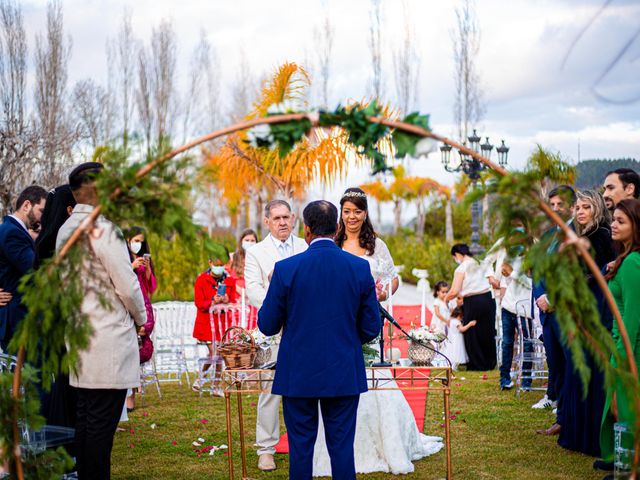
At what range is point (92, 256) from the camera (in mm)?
4219

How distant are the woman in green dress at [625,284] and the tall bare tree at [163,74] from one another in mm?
27570

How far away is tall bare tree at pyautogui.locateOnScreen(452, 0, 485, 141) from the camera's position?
112 ft

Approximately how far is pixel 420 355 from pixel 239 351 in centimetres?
132

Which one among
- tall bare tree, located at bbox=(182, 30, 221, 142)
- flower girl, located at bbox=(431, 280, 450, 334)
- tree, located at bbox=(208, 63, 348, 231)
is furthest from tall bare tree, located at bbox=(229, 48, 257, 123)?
flower girl, located at bbox=(431, 280, 450, 334)

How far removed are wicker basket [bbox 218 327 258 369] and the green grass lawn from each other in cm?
112

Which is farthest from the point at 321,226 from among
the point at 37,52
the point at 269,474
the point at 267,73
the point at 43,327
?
the point at 267,73

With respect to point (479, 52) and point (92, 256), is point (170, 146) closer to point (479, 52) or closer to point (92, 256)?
point (92, 256)

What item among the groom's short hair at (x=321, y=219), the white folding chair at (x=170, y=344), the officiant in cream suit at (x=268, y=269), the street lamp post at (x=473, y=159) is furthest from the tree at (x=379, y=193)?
the groom's short hair at (x=321, y=219)

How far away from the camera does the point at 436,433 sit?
300 inches

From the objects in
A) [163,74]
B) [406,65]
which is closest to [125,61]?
[163,74]

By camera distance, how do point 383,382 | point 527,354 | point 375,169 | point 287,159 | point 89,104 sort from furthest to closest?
point 89,104, point 287,159, point 527,354, point 383,382, point 375,169

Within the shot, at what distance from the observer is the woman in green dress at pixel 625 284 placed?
4.75 meters

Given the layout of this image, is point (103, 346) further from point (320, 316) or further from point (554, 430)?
point (554, 430)

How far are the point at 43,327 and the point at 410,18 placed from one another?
3699 cm
